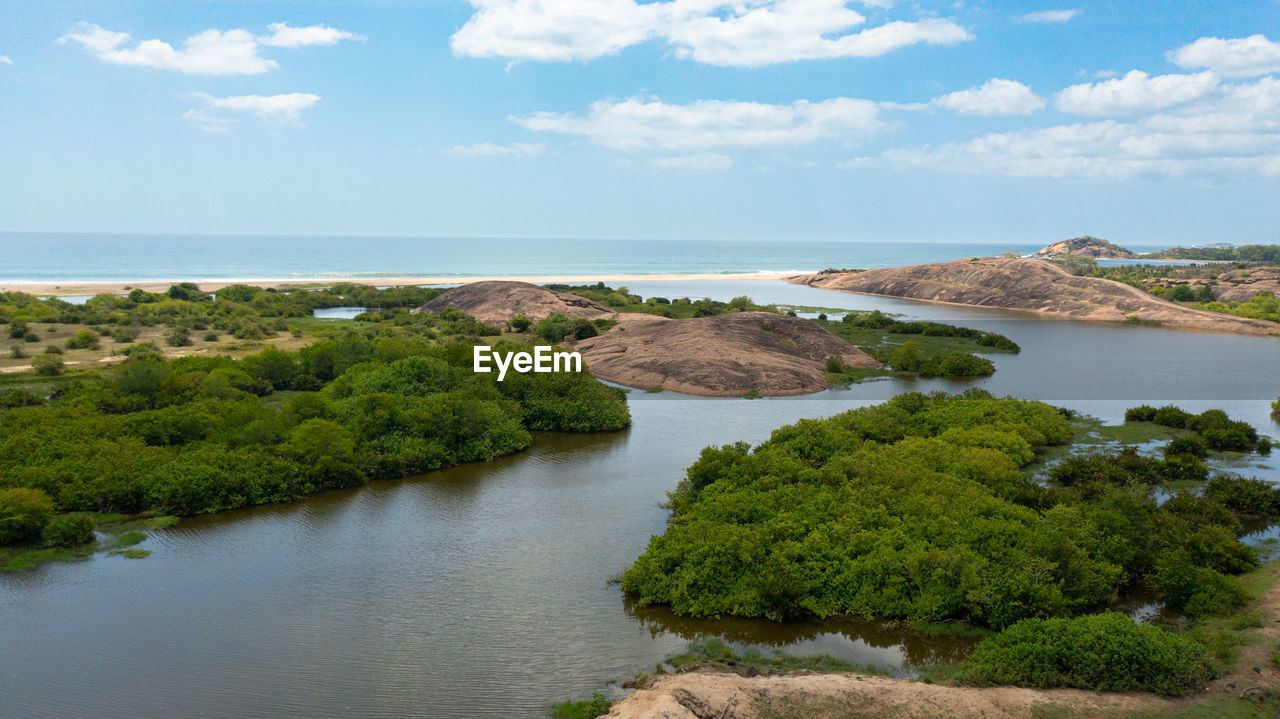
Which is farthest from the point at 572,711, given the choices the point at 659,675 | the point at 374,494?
the point at 374,494

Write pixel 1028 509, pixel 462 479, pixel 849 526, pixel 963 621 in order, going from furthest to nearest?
pixel 462 479 → pixel 1028 509 → pixel 849 526 → pixel 963 621

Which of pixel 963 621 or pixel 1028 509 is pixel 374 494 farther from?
pixel 1028 509

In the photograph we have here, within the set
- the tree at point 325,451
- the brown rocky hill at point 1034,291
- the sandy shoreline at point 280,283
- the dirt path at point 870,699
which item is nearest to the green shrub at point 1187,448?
the dirt path at point 870,699

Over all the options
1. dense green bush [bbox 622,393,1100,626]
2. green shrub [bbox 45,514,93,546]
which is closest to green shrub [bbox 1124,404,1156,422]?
dense green bush [bbox 622,393,1100,626]

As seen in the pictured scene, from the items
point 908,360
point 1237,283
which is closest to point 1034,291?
point 1237,283

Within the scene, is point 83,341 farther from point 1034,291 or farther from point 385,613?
point 1034,291

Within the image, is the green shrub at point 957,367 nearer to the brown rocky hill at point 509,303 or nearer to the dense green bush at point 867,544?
the dense green bush at point 867,544
